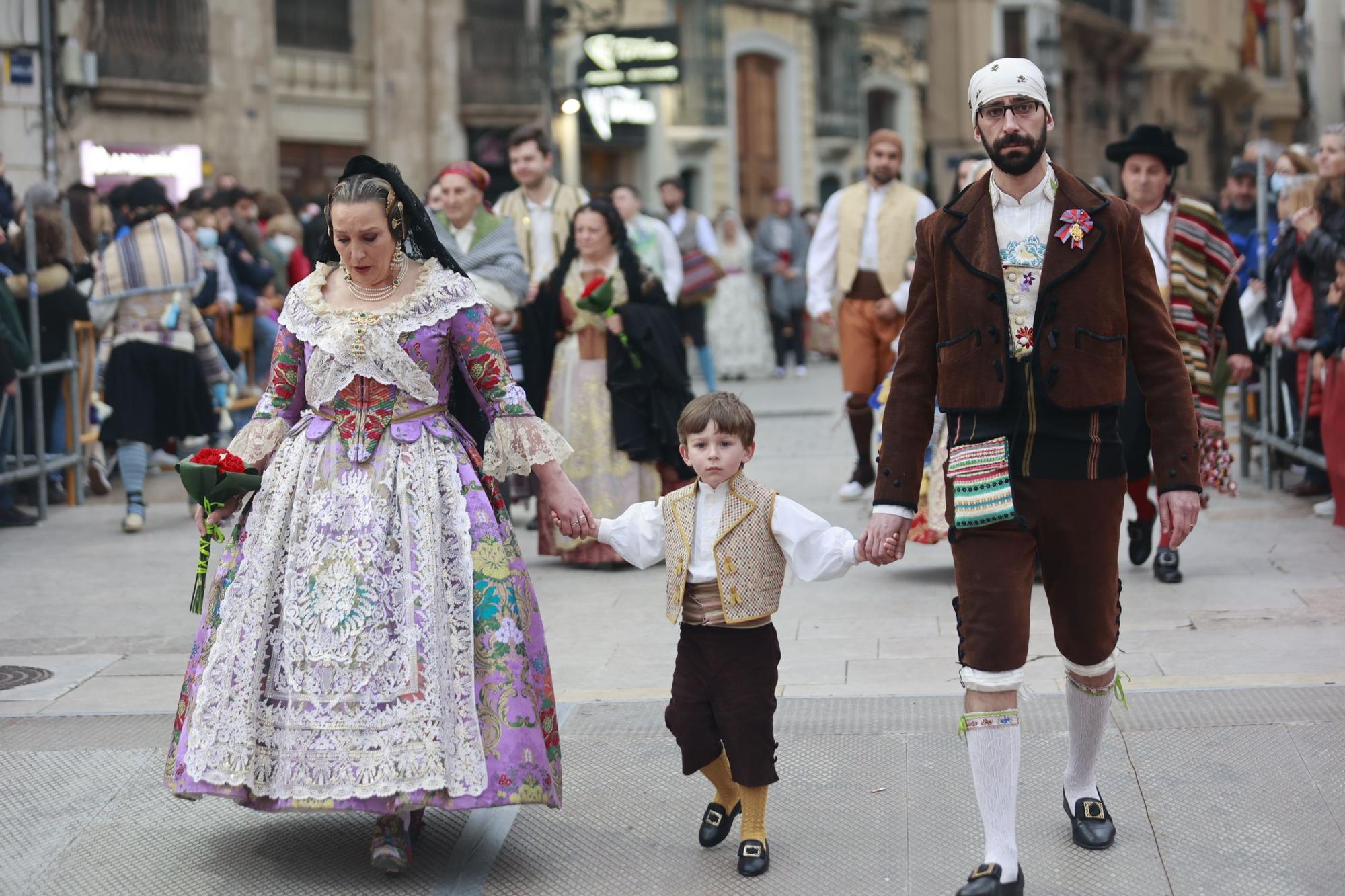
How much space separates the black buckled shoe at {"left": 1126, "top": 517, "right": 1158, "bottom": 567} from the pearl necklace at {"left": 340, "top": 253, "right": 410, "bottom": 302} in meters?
4.26

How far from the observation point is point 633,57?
23.9 metres

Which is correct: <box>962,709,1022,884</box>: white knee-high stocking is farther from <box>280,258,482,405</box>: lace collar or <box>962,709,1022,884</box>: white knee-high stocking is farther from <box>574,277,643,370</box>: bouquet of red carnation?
<box>574,277,643,370</box>: bouquet of red carnation

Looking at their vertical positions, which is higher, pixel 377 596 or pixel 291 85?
pixel 291 85

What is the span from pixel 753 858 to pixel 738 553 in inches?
29.3

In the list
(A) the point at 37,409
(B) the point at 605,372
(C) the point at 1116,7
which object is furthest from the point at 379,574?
(C) the point at 1116,7

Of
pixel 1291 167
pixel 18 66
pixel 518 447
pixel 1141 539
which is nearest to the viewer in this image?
pixel 518 447

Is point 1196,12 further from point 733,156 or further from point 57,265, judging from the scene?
point 57,265

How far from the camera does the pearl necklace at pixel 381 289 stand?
4758 millimetres

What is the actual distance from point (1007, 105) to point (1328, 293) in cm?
536

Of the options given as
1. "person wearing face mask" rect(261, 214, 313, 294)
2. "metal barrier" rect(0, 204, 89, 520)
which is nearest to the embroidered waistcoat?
"metal barrier" rect(0, 204, 89, 520)

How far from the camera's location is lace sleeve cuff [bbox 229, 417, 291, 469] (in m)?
4.75

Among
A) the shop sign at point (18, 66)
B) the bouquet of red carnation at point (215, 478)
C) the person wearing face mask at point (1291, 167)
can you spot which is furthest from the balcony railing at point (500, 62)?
the bouquet of red carnation at point (215, 478)

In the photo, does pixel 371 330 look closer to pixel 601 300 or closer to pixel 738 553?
pixel 738 553

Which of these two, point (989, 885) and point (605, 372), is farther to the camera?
point (605, 372)
